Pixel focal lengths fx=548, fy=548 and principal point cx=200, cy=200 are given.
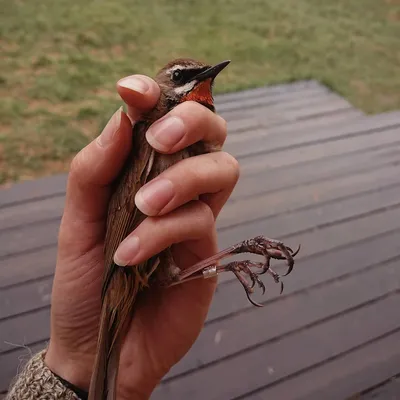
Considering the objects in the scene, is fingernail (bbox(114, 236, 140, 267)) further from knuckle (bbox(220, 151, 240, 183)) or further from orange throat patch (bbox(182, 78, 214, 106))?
orange throat patch (bbox(182, 78, 214, 106))

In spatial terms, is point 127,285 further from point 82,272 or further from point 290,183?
point 290,183

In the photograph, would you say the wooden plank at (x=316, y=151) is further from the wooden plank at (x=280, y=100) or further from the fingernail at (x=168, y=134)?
the fingernail at (x=168, y=134)

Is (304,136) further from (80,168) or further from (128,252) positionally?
(128,252)

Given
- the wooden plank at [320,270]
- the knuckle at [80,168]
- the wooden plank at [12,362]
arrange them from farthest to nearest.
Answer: the wooden plank at [320,270], the wooden plank at [12,362], the knuckle at [80,168]

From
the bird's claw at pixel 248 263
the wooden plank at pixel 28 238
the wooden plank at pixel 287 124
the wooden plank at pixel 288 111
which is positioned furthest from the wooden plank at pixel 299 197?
the bird's claw at pixel 248 263

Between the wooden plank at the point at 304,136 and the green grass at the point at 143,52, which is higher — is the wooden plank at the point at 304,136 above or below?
above

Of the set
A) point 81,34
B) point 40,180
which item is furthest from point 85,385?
point 81,34

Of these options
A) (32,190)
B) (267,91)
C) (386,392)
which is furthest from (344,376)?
(267,91)
